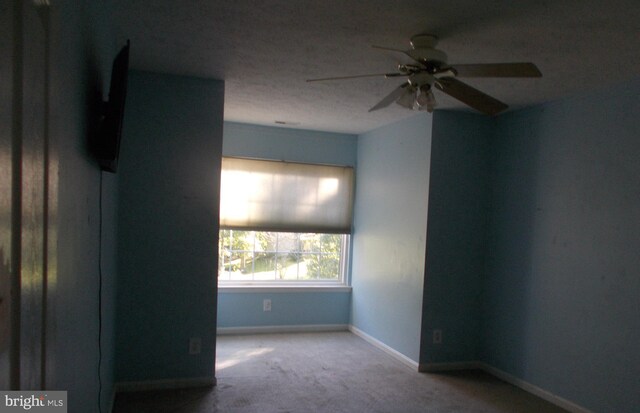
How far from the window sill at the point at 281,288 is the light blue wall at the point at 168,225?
1.48m

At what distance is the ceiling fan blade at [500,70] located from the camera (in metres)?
1.87

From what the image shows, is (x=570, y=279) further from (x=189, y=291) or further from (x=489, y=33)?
(x=189, y=291)

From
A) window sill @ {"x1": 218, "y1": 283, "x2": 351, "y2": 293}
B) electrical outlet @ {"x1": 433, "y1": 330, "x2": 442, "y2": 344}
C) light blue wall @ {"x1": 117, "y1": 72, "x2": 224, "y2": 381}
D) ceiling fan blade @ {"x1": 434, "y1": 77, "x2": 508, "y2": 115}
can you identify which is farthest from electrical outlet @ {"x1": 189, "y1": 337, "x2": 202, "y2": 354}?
ceiling fan blade @ {"x1": 434, "y1": 77, "x2": 508, "y2": 115}

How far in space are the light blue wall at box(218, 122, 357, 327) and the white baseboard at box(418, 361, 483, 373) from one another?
1.56m

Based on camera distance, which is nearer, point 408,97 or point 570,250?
point 408,97

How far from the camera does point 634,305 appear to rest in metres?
2.72

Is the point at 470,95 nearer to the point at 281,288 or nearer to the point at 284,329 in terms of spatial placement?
the point at 281,288

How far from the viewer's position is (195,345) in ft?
10.7

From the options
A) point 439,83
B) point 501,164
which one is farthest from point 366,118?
point 439,83

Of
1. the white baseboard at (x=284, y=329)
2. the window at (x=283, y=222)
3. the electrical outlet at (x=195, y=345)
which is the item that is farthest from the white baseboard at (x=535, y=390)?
the electrical outlet at (x=195, y=345)

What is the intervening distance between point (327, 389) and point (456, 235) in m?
1.81

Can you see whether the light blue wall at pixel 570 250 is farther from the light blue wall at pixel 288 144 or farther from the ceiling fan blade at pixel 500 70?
the light blue wall at pixel 288 144
